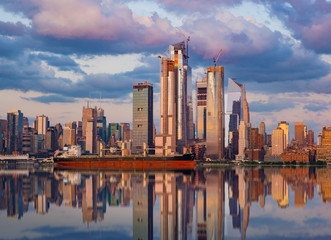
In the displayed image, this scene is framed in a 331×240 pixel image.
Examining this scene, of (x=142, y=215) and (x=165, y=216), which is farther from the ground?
(x=165, y=216)

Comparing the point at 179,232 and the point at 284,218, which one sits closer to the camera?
the point at 179,232

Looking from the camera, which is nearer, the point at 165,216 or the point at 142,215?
the point at 165,216

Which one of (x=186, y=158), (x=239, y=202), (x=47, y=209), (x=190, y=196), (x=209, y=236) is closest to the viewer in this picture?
(x=209, y=236)

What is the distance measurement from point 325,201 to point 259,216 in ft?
59.4

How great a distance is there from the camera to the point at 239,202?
5678cm

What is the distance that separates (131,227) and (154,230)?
3101 millimetres

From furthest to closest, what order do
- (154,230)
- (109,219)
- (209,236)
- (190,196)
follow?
(190,196), (109,219), (154,230), (209,236)

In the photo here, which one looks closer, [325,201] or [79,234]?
[79,234]

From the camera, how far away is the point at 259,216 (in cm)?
4616

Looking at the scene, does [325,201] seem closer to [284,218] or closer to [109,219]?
[284,218]

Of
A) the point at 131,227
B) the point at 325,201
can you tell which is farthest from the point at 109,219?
the point at 325,201

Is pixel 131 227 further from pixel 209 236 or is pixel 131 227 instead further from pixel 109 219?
pixel 209 236

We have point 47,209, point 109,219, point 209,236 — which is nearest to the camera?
point 209,236

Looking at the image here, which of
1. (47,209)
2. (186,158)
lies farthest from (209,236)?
(186,158)
